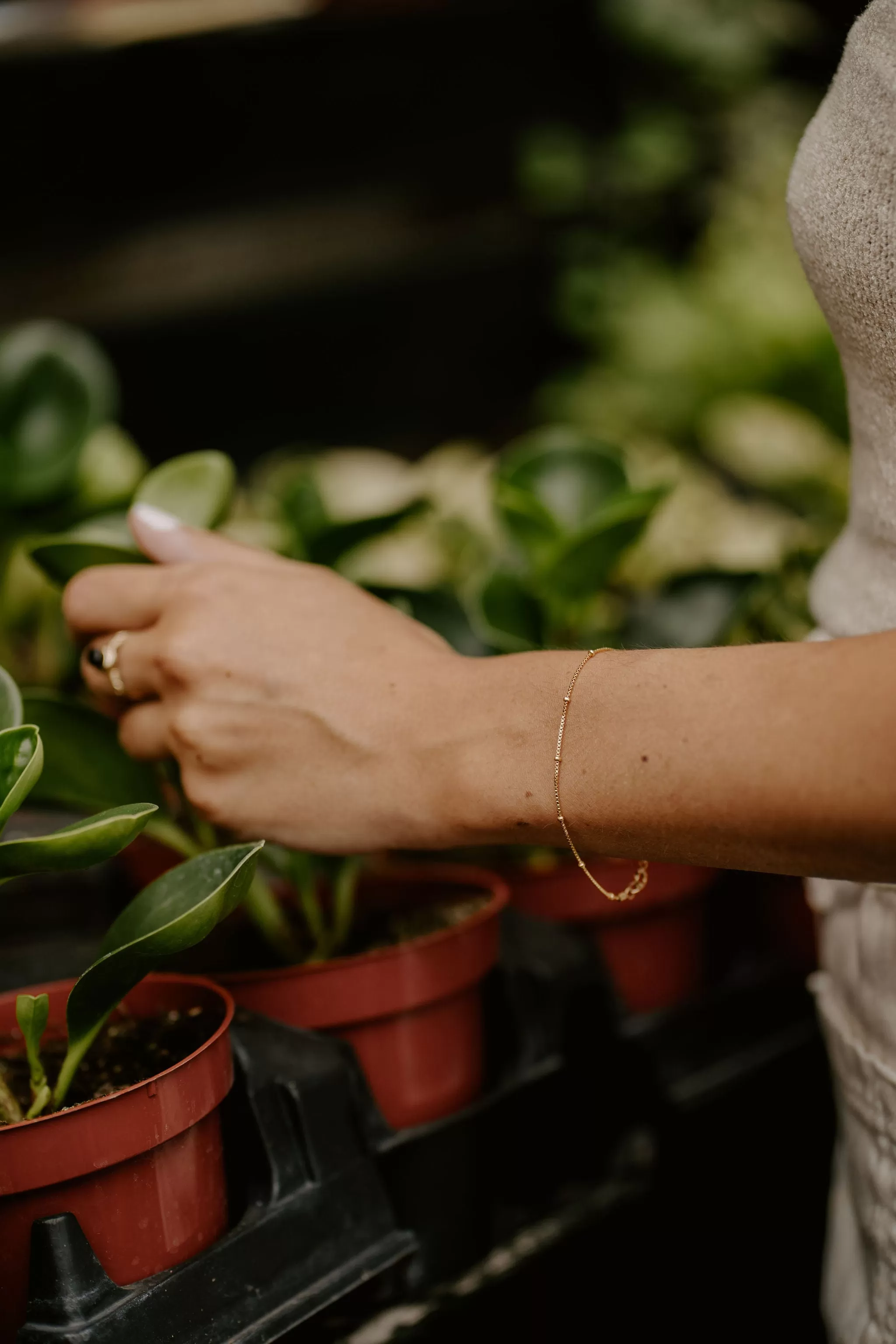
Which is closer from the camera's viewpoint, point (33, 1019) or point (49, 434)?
point (33, 1019)

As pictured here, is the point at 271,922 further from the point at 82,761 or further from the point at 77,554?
the point at 77,554

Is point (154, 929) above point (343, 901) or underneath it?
above

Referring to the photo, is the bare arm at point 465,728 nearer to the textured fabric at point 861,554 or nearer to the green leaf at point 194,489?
the green leaf at point 194,489

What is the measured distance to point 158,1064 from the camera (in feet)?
1.87

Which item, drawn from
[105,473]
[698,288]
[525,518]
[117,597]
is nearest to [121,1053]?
[117,597]

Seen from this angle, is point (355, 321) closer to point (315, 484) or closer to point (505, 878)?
point (315, 484)

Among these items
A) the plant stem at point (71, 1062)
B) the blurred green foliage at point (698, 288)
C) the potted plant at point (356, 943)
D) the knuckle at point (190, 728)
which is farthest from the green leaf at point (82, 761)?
the blurred green foliage at point (698, 288)

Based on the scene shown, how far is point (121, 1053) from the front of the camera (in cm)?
59

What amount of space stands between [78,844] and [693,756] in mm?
265

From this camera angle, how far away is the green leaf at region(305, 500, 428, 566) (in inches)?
30.1

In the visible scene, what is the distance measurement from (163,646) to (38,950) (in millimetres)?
326

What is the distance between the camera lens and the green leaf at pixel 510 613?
0.81m

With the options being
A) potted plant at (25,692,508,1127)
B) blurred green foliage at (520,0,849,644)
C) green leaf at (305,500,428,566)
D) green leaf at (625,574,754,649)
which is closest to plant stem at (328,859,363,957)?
potted plant at (25,692,508,1127)

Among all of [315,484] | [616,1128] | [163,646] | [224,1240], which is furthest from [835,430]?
[224,1240]
